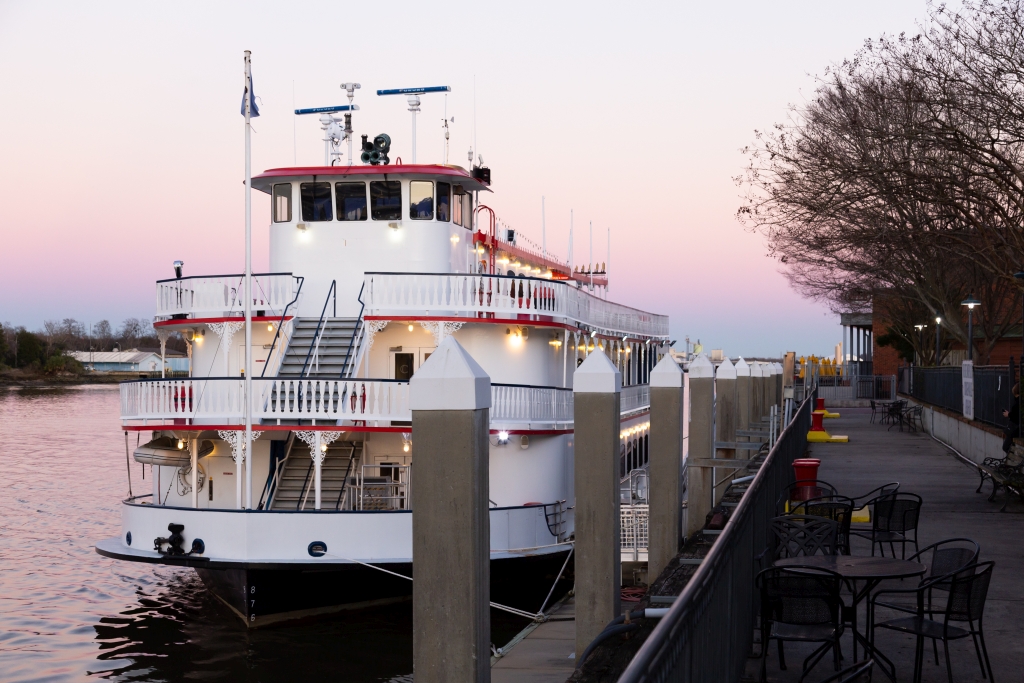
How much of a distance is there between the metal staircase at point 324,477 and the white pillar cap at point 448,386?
10602 mm

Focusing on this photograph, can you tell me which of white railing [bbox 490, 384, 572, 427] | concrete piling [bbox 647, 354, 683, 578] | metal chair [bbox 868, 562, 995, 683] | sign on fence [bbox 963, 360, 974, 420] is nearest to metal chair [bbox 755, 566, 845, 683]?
metal chair [bbox 868, 562, 995, 683]

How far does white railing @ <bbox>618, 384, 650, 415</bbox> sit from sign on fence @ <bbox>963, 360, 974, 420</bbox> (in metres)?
7.33

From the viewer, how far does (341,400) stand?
599 inches

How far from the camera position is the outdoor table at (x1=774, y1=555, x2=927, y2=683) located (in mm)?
6418

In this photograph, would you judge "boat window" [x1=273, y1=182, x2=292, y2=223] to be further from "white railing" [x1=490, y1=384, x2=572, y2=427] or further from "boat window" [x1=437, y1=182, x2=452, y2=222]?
"white railing" [x1=490, y1=384, x2=572, y2=427]

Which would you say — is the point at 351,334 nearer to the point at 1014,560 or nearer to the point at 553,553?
the point at 553,553

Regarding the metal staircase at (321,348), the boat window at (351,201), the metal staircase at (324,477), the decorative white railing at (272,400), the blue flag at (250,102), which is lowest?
the metal staircase at (324,477)

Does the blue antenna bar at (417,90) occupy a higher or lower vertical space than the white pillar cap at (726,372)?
higher

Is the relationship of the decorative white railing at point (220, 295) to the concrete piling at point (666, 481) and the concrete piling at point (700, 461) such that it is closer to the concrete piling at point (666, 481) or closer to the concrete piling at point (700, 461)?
the concrete piling at point (700, 461)

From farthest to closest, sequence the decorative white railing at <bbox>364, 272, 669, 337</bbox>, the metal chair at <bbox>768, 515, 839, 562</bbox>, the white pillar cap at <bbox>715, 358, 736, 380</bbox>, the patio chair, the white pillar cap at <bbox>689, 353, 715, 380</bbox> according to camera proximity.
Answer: the white pillar cap at <bbox>715, 358, 736, 380</bbox>
the decorative white railing at <bbox>364, 272, 669, 337</bbox>
the white pillar cap at <bbox>689, 353, 715, 380</bbox>
the patio chair
the metal chair at <bbox>768, 515, 839, 562</bbox>

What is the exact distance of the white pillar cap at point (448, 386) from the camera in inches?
246

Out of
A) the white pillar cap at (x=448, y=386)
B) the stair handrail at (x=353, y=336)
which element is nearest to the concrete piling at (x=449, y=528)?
the white pillar cap at (x=448, y=386)

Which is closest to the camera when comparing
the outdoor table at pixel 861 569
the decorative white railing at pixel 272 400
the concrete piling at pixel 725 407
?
the outdoor table at pixel 861 569

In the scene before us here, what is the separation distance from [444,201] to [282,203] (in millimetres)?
2920
